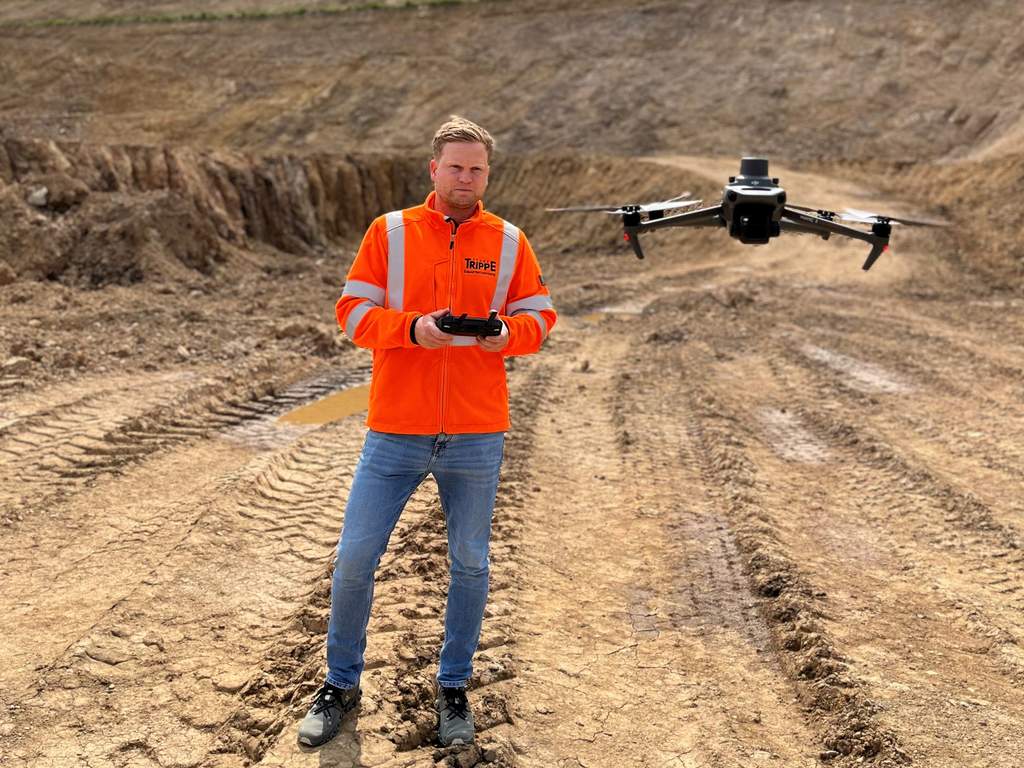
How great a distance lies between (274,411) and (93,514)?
3.19 meters

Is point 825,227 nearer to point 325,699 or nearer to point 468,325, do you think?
point 468,325

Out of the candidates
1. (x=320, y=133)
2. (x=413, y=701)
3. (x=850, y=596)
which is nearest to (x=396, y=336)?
(x=413, y=701)

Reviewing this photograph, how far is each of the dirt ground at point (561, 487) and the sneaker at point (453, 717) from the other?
2.4 inches

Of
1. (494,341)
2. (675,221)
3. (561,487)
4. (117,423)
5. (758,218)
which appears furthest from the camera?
(117,423)

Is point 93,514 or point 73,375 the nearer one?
point 93,514

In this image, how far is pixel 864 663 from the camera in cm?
441

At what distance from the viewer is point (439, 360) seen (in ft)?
10.6

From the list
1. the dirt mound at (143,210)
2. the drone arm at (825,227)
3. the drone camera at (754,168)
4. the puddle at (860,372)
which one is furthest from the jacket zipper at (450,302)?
the dirt mound at (143,210)

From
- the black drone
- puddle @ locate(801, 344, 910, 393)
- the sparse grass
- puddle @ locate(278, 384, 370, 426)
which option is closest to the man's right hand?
the black drone

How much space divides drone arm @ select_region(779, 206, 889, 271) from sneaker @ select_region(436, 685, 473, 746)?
233 cm

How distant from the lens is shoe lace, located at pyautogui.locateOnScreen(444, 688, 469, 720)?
351 cm

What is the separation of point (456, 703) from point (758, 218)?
228cm

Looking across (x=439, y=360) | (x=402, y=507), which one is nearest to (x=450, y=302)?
(x=439, y=360)

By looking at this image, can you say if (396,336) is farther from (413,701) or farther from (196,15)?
(196,15)
